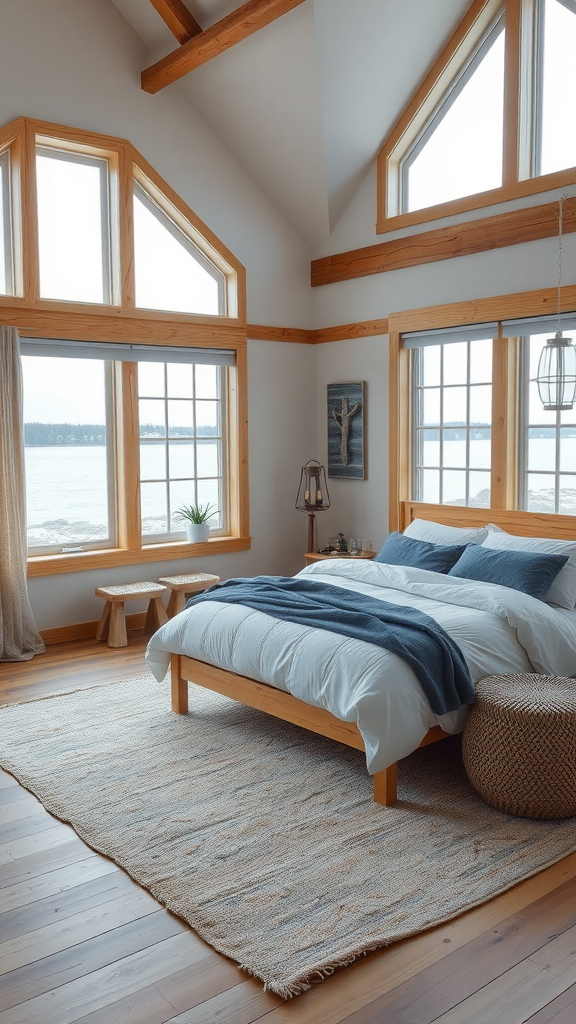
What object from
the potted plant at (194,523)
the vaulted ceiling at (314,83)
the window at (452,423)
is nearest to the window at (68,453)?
the potted plant at (194,523)

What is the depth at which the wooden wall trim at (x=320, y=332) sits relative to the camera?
6402 mm

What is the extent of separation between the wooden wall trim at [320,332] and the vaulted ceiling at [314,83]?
813 millimetres

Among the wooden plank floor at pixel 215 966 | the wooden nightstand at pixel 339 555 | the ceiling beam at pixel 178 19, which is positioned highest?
the ceiling beam at pixel 178 19

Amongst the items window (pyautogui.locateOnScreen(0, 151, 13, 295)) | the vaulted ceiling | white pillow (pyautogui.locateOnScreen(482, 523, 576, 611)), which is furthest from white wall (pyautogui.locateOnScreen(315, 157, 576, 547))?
window (pyautogui.locateOnScreen(0, 151, 13, 295))

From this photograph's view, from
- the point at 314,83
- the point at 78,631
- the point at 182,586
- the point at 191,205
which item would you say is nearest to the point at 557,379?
the point at 314,83

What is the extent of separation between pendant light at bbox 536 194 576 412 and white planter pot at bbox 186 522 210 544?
2.75 metres

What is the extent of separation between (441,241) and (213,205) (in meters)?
1.78

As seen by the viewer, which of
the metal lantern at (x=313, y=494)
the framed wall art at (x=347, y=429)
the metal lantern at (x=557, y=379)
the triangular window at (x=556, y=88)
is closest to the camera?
the metal lantern at (x=557, y=379)

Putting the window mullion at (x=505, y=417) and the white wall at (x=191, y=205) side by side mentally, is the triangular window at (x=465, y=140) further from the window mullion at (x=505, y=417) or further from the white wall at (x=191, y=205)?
the white wall at (x=191, y=205)

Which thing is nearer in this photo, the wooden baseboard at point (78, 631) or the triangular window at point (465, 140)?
the triangular window at point (465, 140)

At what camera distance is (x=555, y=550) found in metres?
4.55

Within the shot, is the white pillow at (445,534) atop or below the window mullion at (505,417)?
below

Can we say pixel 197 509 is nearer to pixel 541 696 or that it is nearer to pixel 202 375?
pixel 202 375

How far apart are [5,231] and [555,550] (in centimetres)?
395
